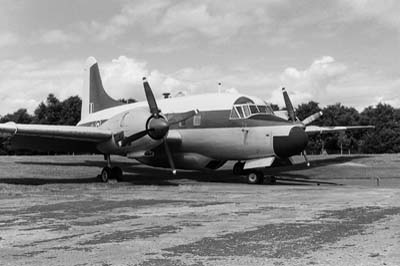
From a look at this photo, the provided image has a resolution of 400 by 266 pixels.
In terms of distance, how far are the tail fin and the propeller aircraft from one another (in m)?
6.86

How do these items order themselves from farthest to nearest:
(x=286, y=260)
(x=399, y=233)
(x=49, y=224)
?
(x=49, y=224) → (x=399, y=233) → (x=286, y=260)

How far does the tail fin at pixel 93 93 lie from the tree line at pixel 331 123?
61119 mm

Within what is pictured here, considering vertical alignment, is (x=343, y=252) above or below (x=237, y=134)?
below

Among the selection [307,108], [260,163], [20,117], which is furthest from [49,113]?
[260,163]

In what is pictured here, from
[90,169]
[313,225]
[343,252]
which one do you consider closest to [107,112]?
[90,169]

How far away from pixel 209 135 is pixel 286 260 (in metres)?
17.7

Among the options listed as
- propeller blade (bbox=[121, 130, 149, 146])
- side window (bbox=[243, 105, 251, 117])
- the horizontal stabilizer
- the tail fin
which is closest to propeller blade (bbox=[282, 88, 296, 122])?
side window (bbox=[243, 105, 251, 117])

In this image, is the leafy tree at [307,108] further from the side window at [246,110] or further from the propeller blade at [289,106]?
the side window at [246,110]

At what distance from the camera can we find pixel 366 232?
→ 349 inches

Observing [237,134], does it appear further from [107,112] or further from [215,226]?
[215,226]

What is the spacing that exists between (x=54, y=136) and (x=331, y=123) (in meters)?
83.2

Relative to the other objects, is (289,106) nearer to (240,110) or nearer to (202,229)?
(240,110)

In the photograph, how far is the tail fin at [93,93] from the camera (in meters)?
32.9

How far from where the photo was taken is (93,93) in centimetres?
3344
